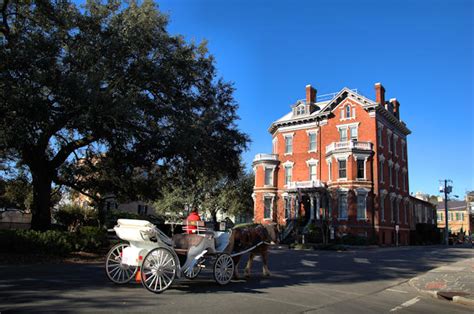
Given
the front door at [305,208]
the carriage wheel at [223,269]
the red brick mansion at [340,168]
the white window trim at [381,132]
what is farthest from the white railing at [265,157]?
the carriage wheel at [223,269]

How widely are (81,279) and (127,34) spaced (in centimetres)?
1056

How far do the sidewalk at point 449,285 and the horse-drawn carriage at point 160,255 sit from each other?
19.2 feet

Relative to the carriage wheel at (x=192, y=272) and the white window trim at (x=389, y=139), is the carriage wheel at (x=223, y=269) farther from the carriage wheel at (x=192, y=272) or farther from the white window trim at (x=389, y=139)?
the white window trim at (x=389, y=139)

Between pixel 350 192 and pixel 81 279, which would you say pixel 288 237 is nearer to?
pixel 350 192

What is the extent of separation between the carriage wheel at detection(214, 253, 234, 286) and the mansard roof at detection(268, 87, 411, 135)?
3802cm

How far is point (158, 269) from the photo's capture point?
9.27 metres

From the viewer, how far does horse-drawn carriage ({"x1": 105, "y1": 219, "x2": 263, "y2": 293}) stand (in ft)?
30.6

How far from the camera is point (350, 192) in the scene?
44.4 meters

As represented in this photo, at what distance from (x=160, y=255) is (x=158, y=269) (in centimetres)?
30

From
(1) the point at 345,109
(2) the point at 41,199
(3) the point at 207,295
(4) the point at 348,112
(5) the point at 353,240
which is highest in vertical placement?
(1) the point at 345,109

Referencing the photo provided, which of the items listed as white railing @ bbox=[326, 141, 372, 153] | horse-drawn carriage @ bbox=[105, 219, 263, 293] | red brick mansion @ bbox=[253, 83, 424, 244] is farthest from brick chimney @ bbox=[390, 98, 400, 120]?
horse-drawn carriage @ bbox=[105, 219, 263, 293]

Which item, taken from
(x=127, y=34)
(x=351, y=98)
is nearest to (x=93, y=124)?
(x=127, y=34)

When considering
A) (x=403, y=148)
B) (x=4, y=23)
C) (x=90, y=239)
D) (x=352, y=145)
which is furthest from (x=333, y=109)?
(x=4, y=23)

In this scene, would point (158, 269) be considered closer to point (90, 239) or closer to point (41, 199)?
point (90, 239)
